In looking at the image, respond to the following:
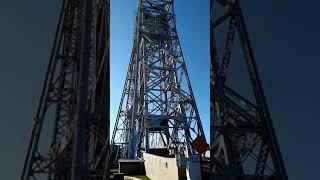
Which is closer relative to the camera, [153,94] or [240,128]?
[240,128]

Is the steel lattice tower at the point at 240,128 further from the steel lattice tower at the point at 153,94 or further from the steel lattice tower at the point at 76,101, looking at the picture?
the steel lattice tower at the point at 153,94

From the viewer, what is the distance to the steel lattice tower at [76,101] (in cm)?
519

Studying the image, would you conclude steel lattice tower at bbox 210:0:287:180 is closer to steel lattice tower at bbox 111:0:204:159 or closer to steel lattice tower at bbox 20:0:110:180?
steel lattice tower at bbox 20:0:110:180

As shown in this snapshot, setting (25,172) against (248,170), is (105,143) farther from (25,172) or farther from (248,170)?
(248,170)

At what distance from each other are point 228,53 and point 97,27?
9.95ft

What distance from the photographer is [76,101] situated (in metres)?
5.74

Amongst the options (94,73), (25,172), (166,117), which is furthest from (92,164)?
(166,117)

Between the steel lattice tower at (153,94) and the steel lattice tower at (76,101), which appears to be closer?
the steel lattice tower at (76,101)

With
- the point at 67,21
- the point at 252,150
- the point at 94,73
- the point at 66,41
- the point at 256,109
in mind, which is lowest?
the point at 252,150

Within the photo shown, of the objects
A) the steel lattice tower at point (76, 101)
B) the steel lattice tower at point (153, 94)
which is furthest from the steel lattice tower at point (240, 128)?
the steel lattice tower at point (153, 94)

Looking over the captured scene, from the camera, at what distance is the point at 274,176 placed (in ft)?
18.1

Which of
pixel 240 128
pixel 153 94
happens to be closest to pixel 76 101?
pixel 240 128

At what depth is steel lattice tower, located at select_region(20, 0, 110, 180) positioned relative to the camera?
5191 millimetres

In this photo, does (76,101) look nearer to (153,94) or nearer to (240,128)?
(240,128)
